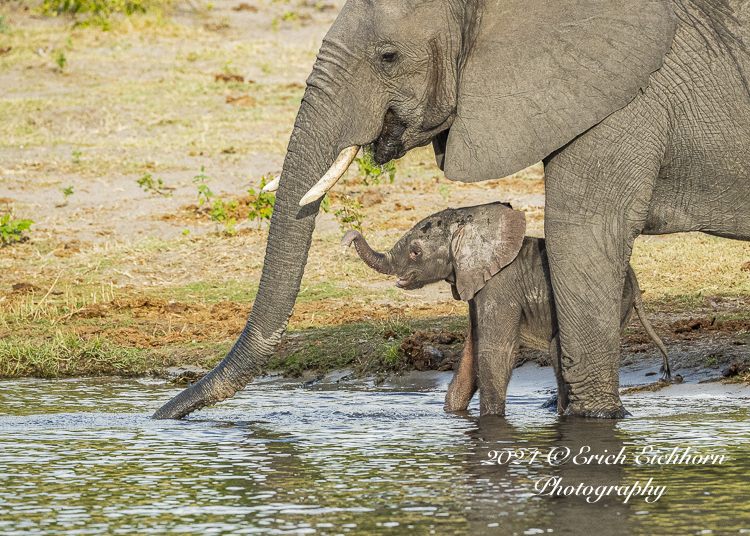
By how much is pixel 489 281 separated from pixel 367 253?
764 millimetres

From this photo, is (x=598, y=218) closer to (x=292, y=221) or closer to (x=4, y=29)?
(x=292, y=221)

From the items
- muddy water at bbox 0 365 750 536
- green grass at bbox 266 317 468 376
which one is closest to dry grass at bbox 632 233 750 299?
green grass at bbox 266 317 468 376

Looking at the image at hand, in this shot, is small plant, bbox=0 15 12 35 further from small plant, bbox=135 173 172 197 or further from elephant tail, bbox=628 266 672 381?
elephant tail, bbox=628 266 672 381

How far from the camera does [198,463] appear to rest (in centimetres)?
564

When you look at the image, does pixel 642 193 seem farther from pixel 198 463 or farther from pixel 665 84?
pixel 198 463

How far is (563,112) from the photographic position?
5.82m

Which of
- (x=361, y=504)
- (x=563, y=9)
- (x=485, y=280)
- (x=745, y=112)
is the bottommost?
(x=361, y=504)

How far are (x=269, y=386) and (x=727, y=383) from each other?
11.2 feet

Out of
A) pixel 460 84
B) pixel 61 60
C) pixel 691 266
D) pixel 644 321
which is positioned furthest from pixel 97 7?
pixel 460 84

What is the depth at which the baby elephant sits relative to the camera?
6812 mm

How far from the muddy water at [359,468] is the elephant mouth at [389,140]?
1540 mm

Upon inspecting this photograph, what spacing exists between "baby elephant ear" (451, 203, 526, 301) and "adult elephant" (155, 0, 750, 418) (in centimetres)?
91

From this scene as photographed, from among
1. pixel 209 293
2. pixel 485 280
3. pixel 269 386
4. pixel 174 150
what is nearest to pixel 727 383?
pixel 485 280

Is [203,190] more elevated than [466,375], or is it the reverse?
[203,190]
